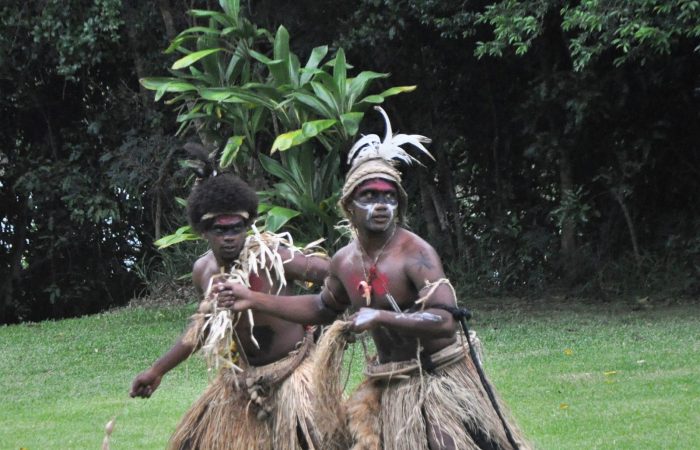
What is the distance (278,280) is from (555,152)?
6961 millimetres

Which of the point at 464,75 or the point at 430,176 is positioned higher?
the point at 464,75

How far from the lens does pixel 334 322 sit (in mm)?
4707

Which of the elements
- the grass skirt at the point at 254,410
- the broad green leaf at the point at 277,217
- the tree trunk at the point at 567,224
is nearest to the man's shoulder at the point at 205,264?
the grass skirt at the point at 254,410

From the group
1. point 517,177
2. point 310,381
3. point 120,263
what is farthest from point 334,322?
point 120,263

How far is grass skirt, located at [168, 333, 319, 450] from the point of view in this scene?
4.93 m

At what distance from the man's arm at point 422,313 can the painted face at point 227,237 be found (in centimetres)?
90

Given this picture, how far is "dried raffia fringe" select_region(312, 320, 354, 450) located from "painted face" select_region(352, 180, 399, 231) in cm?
40

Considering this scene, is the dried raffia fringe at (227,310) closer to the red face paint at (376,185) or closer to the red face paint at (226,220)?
the red face paint at (226,220)

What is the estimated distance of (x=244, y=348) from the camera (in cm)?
516

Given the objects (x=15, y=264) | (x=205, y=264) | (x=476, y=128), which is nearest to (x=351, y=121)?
(x=476, y=128)

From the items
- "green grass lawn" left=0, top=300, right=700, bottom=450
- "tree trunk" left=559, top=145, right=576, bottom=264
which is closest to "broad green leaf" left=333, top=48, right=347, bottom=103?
"green grass lawn" left=0, top=300, right=700, bottom=450

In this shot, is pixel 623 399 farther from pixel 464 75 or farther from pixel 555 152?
pixel 464 75

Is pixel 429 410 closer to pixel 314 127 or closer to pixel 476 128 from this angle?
pixel 314 127

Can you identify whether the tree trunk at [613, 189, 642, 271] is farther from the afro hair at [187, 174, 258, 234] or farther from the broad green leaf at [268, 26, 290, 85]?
the afro hair at [187, 174, 258, 234]
